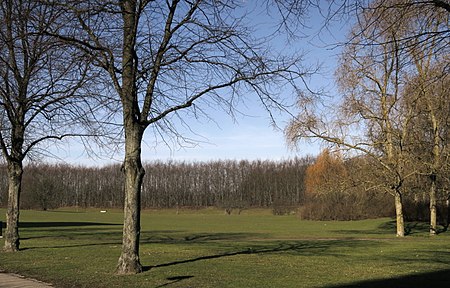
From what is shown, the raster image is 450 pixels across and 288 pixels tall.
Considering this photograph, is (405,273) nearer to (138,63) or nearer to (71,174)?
(138,63)

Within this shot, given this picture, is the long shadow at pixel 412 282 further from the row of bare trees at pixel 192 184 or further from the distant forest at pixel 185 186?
the row of bare trees at pixel 192 184

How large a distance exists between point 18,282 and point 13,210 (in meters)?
8.19

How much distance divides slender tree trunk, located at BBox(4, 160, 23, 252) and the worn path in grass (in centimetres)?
672

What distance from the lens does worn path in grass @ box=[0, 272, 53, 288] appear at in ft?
36.4

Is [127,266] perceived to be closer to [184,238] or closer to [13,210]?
[13,210]

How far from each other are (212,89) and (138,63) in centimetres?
193

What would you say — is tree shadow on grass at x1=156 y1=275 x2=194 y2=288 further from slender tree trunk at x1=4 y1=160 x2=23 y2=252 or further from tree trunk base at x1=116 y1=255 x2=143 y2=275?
slender tree trunk at x1=4 y1=160 x2=23 y2=252

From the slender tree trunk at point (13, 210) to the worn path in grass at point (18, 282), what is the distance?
672 cm

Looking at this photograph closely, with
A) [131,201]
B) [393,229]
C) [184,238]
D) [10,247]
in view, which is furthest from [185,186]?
[131,201]

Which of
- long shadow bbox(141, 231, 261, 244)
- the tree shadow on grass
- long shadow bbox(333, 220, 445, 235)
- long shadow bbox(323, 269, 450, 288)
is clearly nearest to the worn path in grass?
the tree shadow on grass

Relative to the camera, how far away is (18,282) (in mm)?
11680

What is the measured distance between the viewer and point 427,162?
105 ft

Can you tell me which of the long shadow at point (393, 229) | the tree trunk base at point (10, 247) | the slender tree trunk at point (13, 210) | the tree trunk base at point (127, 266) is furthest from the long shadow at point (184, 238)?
the tree trunk base at point (127, 266)

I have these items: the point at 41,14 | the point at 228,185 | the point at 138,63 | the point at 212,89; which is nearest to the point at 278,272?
the point at 212,89
